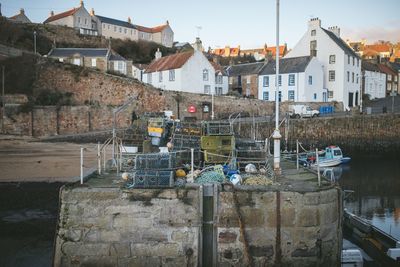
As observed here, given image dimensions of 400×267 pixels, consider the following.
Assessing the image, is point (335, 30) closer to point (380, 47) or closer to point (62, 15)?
point (62, 15)

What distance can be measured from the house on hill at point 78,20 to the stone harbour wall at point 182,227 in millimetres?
56673

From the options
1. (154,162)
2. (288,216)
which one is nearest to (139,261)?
(154,162)

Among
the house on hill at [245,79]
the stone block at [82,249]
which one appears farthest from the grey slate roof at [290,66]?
the stone block at [82,249]

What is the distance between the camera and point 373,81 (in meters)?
54.8

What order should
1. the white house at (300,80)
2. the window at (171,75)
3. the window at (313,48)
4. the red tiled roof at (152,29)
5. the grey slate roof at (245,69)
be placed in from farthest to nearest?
the red tiled roof at (152,29) → the grey slate roof at (245,69) → the window at (313,48) → the white house at (300,80) → the window at (171,75)

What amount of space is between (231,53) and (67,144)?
237ft

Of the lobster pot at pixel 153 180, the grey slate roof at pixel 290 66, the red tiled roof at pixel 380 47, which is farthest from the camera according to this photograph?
the red tiled roof at pixel 380 47

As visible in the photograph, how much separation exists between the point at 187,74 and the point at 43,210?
27198mm

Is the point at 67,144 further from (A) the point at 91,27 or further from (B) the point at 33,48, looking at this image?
(A) the point at 91,27

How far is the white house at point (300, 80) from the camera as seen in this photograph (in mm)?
40938

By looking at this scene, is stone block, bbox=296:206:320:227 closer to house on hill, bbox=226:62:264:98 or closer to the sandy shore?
the sandy shore

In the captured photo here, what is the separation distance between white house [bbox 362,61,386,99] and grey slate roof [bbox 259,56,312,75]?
46.3 feet

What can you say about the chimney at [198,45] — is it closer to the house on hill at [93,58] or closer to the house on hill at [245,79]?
the house on hill at [245,79]

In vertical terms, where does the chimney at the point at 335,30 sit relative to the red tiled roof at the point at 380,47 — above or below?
below
